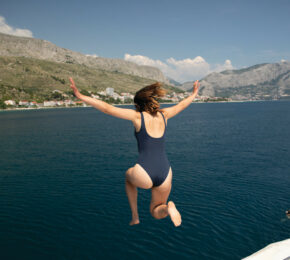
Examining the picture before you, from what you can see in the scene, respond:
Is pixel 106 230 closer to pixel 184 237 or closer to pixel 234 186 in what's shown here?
pixel 184 237

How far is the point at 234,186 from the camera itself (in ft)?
76.1

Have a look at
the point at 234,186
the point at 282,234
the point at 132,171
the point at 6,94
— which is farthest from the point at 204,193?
the point at 6,94

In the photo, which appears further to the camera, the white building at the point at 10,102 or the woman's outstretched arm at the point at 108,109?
the white building at the point at 10,102

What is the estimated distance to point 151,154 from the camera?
3.75 m

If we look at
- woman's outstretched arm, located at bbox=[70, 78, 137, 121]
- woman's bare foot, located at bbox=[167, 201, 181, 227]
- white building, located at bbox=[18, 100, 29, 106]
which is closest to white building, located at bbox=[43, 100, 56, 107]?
white building, located at bbox=[18, 100, 29, 106]

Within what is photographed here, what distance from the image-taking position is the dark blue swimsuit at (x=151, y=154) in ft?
12.2

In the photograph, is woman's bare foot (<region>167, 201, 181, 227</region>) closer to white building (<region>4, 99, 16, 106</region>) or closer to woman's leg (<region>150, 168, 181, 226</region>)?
woman's leg (<region>150, 168, 181, 226</region>)

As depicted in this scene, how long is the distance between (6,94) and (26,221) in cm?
19800

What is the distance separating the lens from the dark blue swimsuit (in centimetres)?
371

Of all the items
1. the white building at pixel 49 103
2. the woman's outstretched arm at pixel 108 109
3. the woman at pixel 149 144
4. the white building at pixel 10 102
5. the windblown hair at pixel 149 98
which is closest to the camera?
the woman's outstretched arm at pixel 108 109

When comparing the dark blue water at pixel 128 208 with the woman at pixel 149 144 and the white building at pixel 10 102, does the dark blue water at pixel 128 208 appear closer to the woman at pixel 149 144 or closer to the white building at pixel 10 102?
the woman at pixel 149 144

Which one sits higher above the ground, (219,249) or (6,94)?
(6,94)

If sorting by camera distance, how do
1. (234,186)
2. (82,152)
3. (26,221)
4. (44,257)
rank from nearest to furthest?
(44,257), (26,221), (234,186), (82,152)

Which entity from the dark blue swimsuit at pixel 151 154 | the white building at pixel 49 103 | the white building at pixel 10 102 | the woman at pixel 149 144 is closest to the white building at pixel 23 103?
the white building at pixel 10 102
